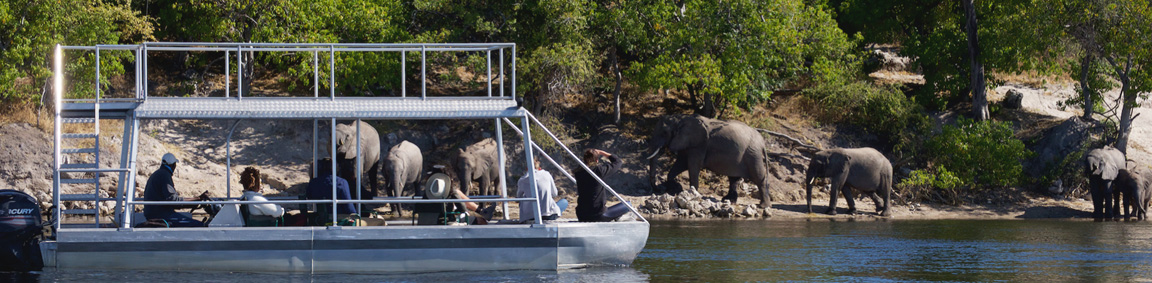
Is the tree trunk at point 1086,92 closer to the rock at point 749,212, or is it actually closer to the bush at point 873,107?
the bush at point 873,107

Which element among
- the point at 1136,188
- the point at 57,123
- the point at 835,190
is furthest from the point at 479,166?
the point at 1136,188

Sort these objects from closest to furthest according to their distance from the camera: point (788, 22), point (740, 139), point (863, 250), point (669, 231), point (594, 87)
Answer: point (863, 250) < point (669, 231) < point (740, 139) < point (788, 22) < point (594, 87)

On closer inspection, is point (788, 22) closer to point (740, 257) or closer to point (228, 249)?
point (740, 257)

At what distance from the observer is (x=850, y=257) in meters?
17.9

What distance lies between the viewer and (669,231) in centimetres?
2217

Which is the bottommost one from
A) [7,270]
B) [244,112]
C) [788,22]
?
[7,270]

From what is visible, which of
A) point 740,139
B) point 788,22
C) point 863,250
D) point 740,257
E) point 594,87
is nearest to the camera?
point 740,257

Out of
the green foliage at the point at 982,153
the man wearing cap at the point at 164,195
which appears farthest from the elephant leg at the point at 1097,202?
the man wearing cap at the point at 164,195

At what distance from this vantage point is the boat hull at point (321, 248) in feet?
46.4

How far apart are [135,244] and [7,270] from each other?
223 centimetres

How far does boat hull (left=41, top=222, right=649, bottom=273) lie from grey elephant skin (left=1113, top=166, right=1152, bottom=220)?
60.0 feet

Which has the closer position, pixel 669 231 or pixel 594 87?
pixel 669 231

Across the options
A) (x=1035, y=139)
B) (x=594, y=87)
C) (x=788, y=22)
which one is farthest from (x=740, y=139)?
(x=1035, y=139)

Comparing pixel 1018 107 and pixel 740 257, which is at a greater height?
pixel 1018 107
